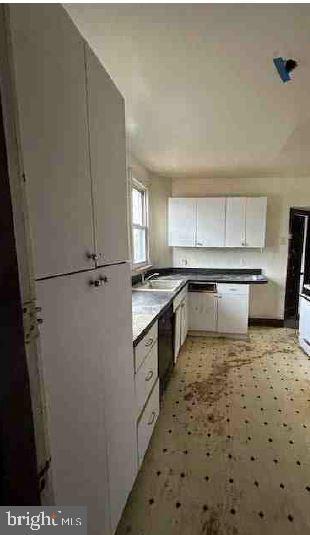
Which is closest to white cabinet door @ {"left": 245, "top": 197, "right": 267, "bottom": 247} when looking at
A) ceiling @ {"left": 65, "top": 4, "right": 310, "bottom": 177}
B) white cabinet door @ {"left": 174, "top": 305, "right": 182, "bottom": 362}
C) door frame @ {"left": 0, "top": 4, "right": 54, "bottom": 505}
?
ceiling @ {"left": 65, "top": 4, "right": 310, "bottom": 177}

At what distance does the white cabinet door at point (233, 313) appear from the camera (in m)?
3.67

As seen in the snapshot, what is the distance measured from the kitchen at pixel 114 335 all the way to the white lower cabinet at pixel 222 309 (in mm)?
533

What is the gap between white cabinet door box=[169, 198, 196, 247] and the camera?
13.2 feet

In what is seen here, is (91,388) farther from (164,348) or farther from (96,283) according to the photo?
(164,348)

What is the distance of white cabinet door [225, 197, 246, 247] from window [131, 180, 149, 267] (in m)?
1.27

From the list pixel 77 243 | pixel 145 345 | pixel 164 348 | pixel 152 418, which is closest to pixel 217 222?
pixel 164 348

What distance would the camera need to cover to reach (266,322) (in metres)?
4.35

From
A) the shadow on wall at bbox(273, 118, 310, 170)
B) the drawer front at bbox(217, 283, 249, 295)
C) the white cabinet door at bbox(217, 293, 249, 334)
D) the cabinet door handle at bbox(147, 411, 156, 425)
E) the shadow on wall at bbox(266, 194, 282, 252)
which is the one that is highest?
the shadow on wall at bbox(273, 118, 310, 170)

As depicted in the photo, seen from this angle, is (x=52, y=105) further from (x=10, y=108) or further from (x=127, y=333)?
A: (x=127, y=333)

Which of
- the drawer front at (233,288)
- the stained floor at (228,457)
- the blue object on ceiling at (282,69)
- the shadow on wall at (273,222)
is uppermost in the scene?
the blue object on ceiling at (282,69)

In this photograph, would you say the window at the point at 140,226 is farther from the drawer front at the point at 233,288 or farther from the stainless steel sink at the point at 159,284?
the drawer front at the point at 233,288

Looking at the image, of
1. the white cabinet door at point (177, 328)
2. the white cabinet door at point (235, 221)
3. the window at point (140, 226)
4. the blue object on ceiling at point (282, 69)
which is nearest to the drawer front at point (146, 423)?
the white cabinet door at point (177, 328)

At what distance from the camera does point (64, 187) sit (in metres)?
0.74

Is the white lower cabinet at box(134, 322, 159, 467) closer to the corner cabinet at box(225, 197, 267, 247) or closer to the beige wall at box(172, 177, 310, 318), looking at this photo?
the corner cabinet at box(225, 197, 267, 247)
